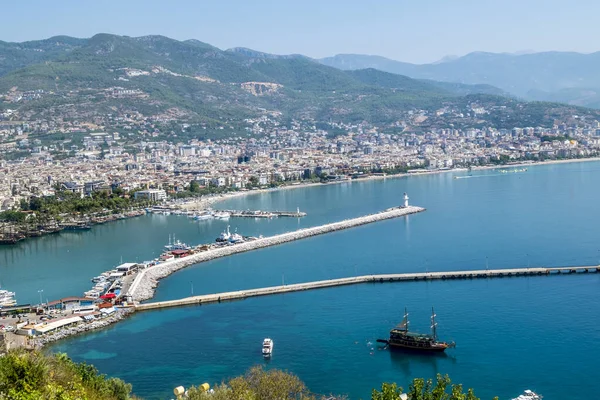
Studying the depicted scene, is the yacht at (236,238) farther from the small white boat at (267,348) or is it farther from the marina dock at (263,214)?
the small white boat at (267,348)

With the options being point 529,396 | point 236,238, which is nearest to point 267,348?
point 529,396

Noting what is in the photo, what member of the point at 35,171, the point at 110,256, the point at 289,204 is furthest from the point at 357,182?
the point at 110,256

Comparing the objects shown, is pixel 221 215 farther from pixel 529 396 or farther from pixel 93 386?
pixel 93 386

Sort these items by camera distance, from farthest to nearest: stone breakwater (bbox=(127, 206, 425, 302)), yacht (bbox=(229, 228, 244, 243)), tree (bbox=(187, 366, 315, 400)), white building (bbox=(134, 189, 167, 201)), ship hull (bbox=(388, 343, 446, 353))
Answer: white building (bbox=(134, 189, 167, 201)), yacht (bbox=(229, 228, 244, 243)), stone breakwater (bbox=(127, 206, 425, 302)), ship hull (bbox=(388, 343, 446, 353)), tree (bbox=(187, 366, 315, 400))

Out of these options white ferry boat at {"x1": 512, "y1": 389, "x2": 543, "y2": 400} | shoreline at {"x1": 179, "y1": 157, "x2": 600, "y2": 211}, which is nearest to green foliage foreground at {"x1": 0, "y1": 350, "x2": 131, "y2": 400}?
white ferry boat at {"x1": 512, "y1": 389, "x2": 543, "y2": 400}

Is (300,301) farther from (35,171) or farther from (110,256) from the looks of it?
(35,171)

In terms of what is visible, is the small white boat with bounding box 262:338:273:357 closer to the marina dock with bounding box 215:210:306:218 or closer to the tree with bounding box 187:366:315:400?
the tree with bounding box 187:366:315:400
